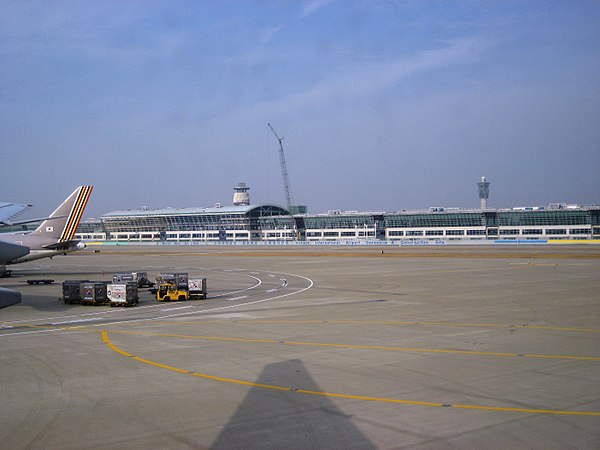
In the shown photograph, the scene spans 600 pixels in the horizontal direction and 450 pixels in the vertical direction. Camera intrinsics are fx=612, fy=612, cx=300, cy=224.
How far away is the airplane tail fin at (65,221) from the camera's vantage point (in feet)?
194

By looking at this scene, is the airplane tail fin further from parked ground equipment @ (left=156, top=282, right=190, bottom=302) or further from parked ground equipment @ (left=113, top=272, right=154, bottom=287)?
parked ground equipment @ (left=156, top=282, right=190, bottom=302)

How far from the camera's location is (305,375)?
16078 millimetres

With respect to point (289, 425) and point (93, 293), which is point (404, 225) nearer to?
point (93, 293)

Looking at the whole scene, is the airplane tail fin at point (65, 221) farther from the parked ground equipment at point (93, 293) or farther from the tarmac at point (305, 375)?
the tarmac at point (305, 375)

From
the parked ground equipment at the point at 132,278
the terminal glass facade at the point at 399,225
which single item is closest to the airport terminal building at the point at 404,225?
the terminal glass facade at the point at 399,225

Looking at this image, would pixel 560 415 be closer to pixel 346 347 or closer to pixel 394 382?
pixel 394 382

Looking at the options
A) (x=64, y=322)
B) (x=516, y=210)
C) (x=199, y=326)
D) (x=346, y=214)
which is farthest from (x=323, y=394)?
(x=346, y=214)

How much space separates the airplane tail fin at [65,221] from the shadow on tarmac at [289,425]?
49.3 meters

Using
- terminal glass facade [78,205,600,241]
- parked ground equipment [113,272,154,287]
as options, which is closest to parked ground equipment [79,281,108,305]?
parked ground equipment [113,272,154,287]

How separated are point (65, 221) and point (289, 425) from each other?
172 feet

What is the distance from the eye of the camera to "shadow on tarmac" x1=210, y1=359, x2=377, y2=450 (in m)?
10.8

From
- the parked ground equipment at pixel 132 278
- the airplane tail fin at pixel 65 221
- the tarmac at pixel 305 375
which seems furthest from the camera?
the airplane tail fin at pixel 65 221

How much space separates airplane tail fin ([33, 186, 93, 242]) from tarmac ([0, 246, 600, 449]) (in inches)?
1063

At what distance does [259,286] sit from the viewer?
4478 centimetres
